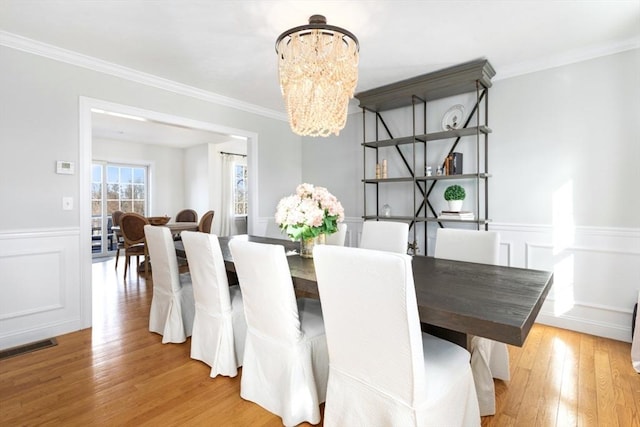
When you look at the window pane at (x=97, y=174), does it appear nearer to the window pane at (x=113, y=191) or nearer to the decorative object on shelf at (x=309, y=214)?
the window pane at (x=113, y=191)

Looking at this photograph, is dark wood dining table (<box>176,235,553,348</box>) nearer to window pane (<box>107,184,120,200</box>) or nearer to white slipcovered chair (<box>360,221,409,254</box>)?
white slipcovered chair (<box>360,221,409,254</box>)

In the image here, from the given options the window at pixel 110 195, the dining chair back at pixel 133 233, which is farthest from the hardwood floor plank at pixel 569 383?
the window at pixel 110 195

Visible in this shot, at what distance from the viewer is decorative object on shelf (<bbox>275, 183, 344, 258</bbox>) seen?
84.0 inches

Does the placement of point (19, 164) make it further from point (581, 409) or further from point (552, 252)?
point (552, 252)

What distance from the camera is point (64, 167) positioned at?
281cm

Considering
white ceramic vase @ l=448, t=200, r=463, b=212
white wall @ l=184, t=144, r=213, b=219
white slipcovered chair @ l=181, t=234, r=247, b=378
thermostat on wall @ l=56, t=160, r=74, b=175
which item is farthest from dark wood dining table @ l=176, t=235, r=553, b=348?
white wall @ l=184, t=144, r=213, b=219

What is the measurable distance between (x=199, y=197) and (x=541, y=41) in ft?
21.6

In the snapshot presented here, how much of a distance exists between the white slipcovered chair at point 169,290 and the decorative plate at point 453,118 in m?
2.89

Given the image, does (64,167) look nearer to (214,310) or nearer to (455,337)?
(214,310)

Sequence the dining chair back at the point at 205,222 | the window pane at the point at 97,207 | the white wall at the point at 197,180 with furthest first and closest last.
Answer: the white wall at the point at 197,180 → the window pane at the point at 97,207 → the dining chair back at the point at 205,222

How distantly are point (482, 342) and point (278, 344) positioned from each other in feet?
3.68

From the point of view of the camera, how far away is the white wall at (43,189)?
257 cm

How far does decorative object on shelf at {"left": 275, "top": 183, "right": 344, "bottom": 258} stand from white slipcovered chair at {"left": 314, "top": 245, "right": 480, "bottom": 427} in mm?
799

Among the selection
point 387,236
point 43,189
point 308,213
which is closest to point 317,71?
point 308,213
